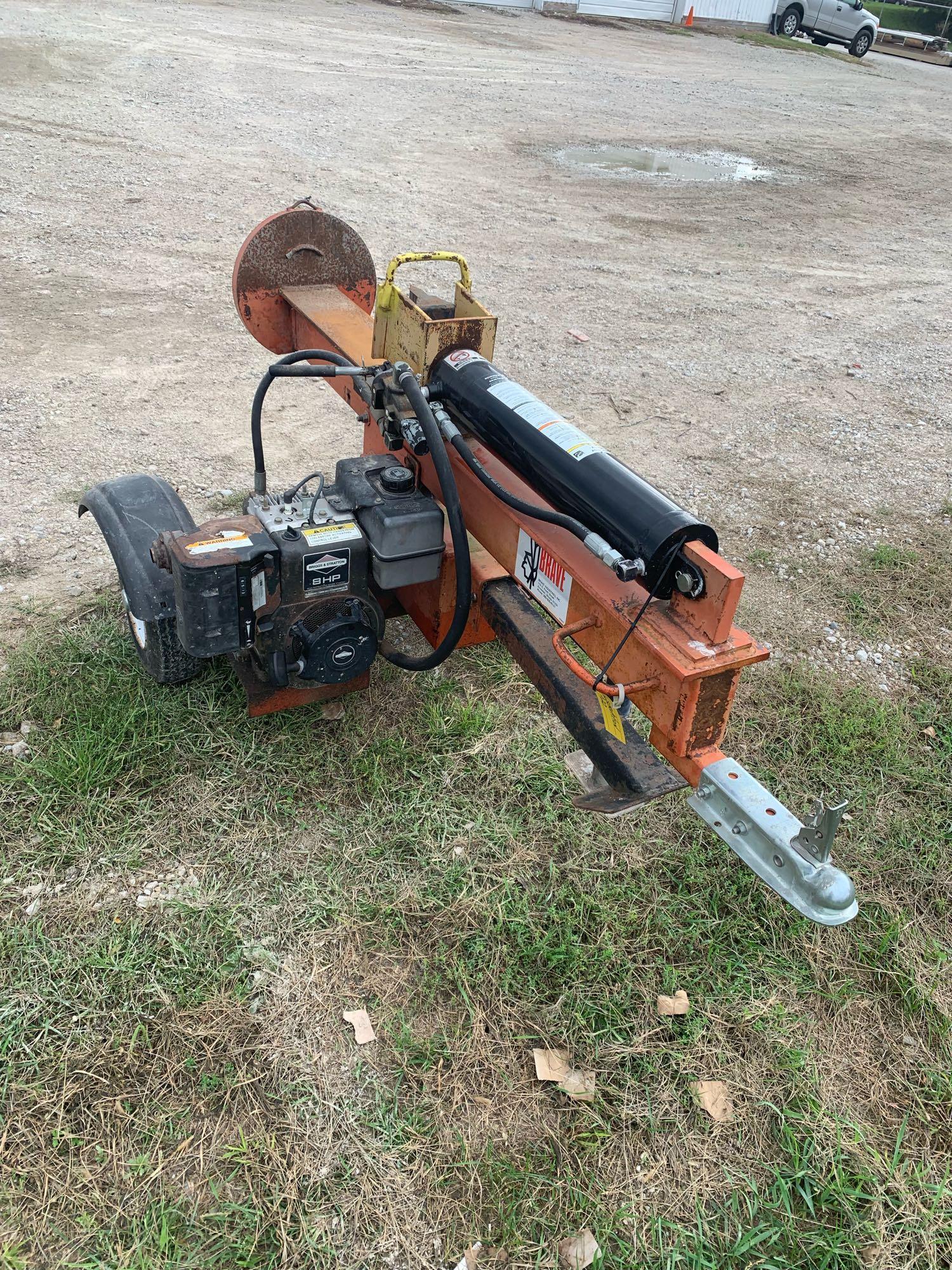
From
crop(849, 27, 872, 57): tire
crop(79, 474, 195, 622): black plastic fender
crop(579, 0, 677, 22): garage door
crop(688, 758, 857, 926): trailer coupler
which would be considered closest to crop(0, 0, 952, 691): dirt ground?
crop(79, 474, 195, 622): black plastic fender

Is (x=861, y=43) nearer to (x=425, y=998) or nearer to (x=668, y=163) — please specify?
(x=668, y=163)

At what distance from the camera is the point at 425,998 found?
2.41m

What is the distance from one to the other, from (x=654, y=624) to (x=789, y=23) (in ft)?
88.4

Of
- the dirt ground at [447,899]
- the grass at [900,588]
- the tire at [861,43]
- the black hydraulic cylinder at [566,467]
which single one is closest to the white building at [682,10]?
the tire at [861,43]

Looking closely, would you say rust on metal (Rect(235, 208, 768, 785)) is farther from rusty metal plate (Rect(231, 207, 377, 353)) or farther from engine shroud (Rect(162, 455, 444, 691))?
rusty metal plate (Rect(231, 207, 377, 353))

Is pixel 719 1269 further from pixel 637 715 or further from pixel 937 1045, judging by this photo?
pixel 637 715

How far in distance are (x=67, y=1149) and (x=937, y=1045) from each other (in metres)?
2.17

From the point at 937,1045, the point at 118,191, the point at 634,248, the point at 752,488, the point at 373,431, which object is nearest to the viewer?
the point at 937,1045

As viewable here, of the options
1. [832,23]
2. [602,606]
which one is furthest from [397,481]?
[832,23]

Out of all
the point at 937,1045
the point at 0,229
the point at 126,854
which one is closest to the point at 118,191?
the point at 0,229

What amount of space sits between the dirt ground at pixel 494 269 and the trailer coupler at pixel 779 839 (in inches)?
86.9

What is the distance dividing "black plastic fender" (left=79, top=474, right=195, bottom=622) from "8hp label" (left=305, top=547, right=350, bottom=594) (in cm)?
53

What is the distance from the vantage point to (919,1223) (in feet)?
6.77

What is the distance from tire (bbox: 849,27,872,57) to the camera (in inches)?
855
